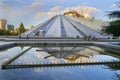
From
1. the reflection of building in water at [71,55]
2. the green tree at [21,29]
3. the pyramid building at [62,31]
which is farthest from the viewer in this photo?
the green tree at [21,29]

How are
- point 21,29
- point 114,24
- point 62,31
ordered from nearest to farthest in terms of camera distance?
point 114,24 → point 62,31 → point 21,29

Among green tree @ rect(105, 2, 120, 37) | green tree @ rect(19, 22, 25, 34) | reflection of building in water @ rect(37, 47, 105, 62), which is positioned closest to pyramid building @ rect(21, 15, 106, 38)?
reflection of building in water @ rect(37, 47, 105, 62)

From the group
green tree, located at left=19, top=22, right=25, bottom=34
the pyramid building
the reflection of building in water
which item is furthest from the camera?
green tree, located at left=19, top=22, right=25, bottom=34

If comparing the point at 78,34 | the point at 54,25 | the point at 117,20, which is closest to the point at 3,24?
the point at 54,25

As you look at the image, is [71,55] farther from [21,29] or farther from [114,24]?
[21,29]

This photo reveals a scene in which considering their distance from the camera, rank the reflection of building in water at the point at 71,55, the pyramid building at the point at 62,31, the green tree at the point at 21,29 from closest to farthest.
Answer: the reflection of building in water at the point at 71,55, the pyramid building at the point at 62,31, the green tree at the point at 21,29

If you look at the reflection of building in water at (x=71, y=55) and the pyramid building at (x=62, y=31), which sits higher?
the pyramid building at (x=62, y=31)

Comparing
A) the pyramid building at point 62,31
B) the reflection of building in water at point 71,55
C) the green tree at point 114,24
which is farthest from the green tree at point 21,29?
the green tree at point 114,24

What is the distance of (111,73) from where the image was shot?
5.97 m

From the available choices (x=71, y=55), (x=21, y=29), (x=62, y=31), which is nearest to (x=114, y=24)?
(x=71, y=55)

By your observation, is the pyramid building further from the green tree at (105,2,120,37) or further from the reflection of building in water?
the green tree at (105,2,120,37)

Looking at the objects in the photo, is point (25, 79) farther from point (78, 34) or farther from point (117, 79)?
point (78, 34)

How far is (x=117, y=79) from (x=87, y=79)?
70 cm

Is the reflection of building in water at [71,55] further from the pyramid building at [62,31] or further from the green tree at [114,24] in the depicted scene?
the pyramid building at [62,31]
